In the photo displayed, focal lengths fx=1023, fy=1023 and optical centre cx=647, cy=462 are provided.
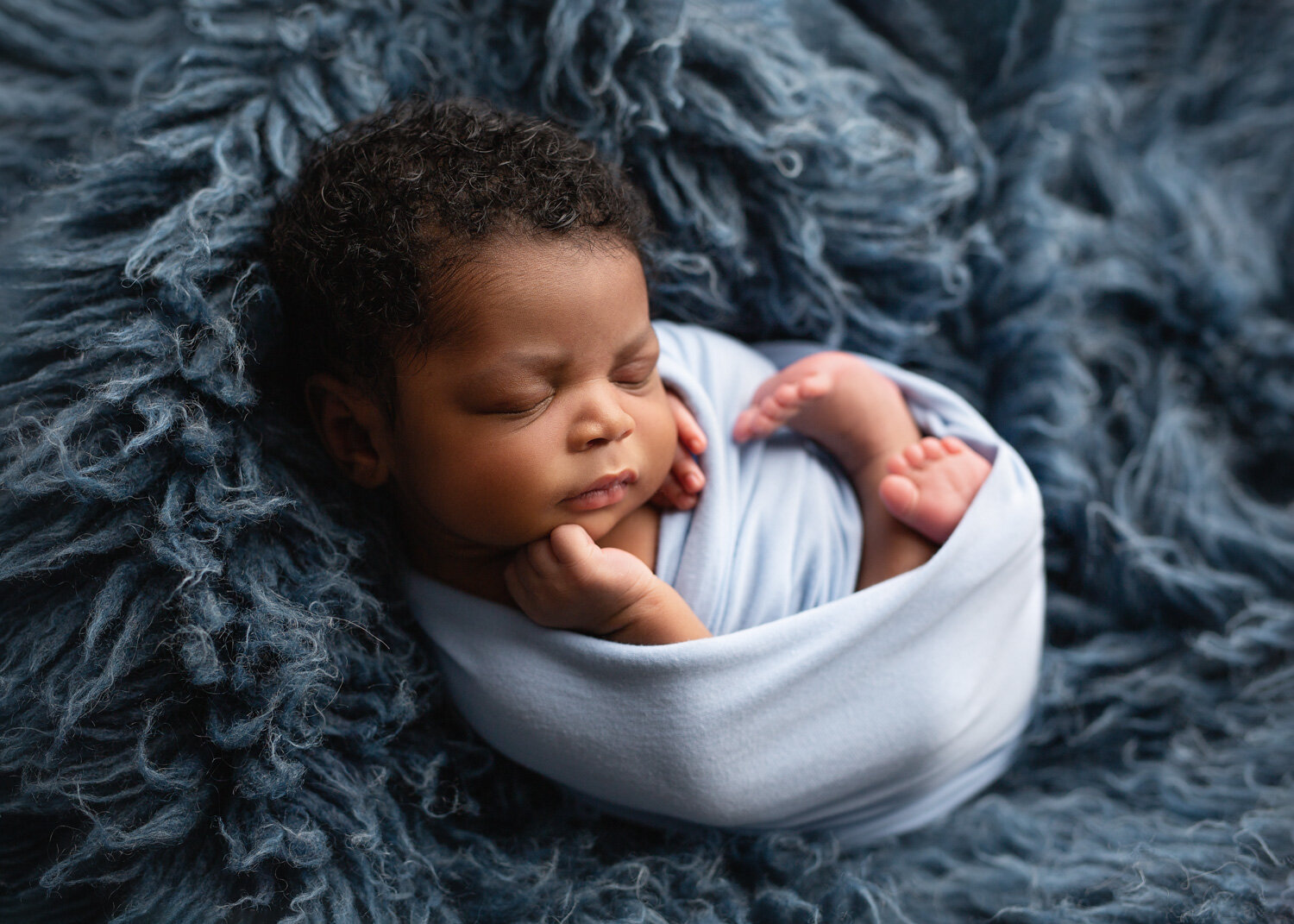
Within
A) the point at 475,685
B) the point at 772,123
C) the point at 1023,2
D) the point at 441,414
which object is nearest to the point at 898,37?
the point at 1023,2

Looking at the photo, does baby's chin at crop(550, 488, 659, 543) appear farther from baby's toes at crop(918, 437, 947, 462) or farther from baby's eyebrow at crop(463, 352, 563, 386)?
baby's toes at crop(918, 437, 947, 462)

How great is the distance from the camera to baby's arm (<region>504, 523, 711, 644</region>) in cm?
77

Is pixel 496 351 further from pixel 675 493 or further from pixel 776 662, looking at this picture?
pixel 776 662

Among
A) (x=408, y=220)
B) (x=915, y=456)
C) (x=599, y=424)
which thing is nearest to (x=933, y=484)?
(x=915, y=456)

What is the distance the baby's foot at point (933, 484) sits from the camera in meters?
0.89

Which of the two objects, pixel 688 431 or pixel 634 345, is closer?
pixel 634 345

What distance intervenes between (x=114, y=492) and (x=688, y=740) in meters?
0.46

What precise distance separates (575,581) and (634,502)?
0.28ft

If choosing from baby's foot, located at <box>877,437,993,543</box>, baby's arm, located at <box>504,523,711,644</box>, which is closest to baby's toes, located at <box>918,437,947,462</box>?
baby's foot, located at <box>877,437,993,543</box>

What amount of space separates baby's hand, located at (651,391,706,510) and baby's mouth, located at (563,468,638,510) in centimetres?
10

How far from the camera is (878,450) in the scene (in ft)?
3.08

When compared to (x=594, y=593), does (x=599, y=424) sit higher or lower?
higher

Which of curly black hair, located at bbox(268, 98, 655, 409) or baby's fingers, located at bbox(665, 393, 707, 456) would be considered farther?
baby's fingers, located at bbox(665, 393, 707, 456)

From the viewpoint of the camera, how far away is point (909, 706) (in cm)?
87
